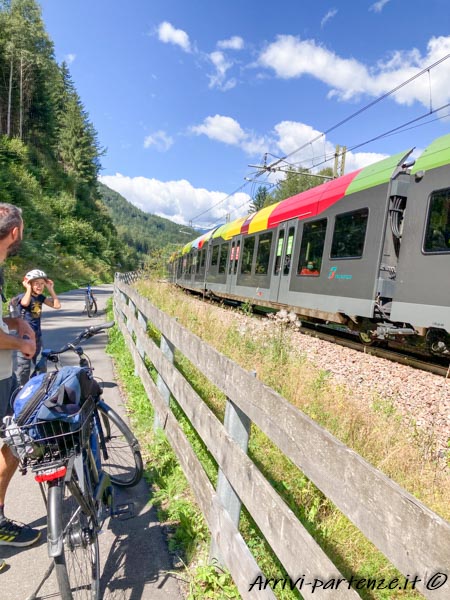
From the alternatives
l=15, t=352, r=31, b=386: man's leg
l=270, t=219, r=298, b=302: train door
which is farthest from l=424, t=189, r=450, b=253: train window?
l=15, t=352, r=31, b=386: man's leg

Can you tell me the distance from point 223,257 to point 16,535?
53.6 feet

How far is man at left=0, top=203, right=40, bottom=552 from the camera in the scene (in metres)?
2.37

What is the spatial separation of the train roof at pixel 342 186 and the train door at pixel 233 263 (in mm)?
1042

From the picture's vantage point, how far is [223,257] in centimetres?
1858

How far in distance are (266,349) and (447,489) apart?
11.1 ft

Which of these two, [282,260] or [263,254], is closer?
[282,260]

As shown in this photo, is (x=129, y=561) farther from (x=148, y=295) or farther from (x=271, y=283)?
(x=271, y=283)

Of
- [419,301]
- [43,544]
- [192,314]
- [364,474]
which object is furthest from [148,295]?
[364,474]

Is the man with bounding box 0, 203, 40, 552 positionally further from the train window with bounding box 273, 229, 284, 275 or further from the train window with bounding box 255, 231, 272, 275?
the train window with bounding box 255, 231, 272, 275

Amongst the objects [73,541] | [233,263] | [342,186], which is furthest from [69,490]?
[233,263]

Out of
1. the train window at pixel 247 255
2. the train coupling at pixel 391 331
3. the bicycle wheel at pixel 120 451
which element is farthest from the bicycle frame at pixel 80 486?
the train window at pixel 247 255

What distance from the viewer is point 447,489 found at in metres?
2.79

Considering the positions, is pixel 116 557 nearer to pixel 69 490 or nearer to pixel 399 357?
pixel 69 490

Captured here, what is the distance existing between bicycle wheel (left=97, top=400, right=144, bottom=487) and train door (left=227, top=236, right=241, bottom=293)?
12.9 m
